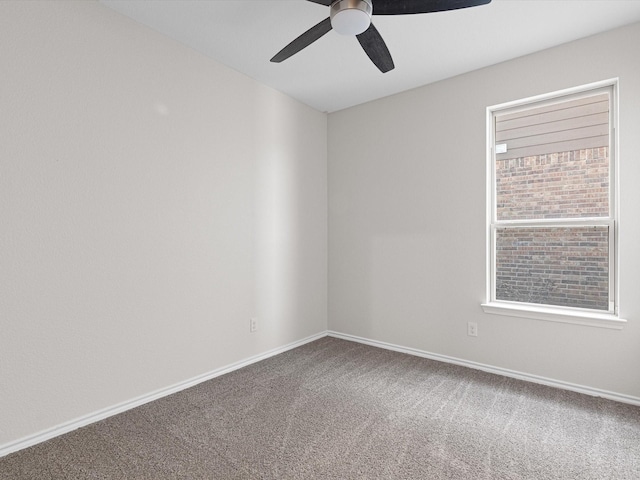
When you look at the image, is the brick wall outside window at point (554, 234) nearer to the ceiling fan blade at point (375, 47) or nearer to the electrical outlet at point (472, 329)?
the electrical outlet at point (472, 329)

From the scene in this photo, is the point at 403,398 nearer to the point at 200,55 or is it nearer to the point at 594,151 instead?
the point at 594,151

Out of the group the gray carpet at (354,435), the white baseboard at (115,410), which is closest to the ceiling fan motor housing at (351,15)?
the gray carpet at (354,435)

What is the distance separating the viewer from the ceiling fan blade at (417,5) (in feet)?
5.32

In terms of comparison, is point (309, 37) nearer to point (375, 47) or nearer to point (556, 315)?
point (375, 47)

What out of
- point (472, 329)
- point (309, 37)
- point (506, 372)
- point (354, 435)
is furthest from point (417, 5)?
point (506, 372)

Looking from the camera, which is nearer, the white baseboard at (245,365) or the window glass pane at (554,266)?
the white baseboard at (245,365)

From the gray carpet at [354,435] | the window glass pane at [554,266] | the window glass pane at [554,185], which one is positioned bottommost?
the gray carpet at [354,435]

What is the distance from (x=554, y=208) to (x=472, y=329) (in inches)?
45.7

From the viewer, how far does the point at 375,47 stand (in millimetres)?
1982

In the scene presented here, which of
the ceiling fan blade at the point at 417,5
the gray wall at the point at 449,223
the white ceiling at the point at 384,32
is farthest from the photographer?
the gray wall at the point at 449,223

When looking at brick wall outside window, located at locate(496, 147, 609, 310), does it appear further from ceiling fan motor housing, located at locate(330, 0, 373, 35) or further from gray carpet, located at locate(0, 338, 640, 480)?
ceiling fan motor housing, located at locate(330, 0, 373, 35)

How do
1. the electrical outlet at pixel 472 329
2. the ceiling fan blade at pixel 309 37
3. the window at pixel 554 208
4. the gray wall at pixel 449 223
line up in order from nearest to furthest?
1. the ceiling fan blade at pixel 309 37
2. the gray wall at pixel 449 223
3. the window at pixel 554 208
4. the electrical outlet at pixel 472 329

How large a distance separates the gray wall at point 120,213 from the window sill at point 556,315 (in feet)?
6.44

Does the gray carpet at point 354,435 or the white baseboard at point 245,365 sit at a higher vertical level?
the white baseboard at point 245,365
